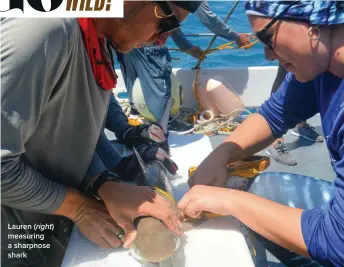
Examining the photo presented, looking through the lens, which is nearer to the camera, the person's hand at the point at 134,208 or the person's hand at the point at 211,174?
the person's hand at the point at 134,208

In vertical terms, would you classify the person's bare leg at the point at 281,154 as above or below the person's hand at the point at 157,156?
below

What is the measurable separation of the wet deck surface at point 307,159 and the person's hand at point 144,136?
5.09 feet

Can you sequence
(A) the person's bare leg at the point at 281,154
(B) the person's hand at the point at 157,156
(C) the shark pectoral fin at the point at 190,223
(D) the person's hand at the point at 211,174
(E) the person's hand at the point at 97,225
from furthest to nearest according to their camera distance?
(A) the person's bare leg at the point at 281,154
(B) the person's hand at the point at 157,156
(D) the person's hand at the point at 211,174
(C) the shark pectoral fin at the point at 190,223
(E) the person's hand at the point at 97,225

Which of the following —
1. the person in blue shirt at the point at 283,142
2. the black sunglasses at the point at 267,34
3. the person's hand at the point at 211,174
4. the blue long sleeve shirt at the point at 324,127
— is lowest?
the person in blue shirt at the point at 283,142

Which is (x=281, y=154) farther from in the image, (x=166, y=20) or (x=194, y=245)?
(x=166, y=20)

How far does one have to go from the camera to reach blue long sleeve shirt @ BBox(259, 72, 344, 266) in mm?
1271

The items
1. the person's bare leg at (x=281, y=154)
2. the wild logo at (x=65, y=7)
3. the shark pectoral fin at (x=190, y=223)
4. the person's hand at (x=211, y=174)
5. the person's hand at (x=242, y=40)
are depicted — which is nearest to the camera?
the wild logo at (x=65, y=7)

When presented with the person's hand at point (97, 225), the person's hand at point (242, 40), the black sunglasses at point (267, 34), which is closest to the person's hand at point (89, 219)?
the person's hand at point (97, 225)

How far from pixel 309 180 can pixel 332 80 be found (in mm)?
636

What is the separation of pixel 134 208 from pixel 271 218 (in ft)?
1.71

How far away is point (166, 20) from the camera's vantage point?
136cm

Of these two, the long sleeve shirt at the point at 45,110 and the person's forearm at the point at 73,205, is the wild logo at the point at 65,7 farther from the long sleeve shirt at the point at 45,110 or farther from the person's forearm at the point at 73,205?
the person's forearm at the point at 73,205

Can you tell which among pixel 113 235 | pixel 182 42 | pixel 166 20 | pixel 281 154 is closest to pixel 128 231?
pixel 113 235

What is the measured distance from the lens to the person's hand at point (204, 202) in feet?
4.81
